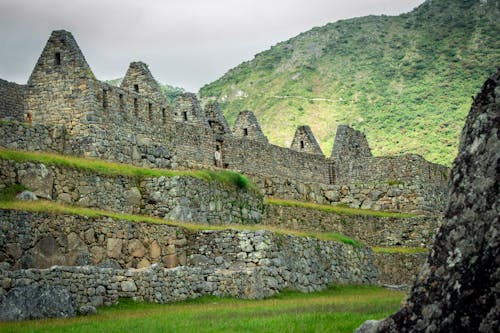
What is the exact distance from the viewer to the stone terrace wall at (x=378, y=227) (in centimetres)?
3300

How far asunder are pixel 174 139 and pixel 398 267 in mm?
10277

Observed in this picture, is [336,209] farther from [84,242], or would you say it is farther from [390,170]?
[84,242]

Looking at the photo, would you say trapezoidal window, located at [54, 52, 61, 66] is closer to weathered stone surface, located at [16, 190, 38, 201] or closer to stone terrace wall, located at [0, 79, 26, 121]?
stone terrace wall, located at [0, 79, 26, 121]

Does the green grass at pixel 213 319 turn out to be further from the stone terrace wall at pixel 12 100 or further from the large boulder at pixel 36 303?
the stone terrace wall at pixel 12 100

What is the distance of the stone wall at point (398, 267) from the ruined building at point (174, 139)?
5.69m

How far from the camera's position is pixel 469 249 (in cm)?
527

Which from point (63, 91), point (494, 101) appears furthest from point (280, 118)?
point (494, 101)

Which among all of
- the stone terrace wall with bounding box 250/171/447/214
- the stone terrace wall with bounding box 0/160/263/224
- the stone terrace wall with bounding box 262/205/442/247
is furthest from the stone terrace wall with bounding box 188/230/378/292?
A: the stone terrace wall with bounding box 250/171/447/214

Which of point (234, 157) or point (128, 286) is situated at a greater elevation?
point (234, 157)

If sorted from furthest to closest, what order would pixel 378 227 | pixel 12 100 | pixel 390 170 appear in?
pixel 390 170 → pixel 378 227 → pixel 12 100

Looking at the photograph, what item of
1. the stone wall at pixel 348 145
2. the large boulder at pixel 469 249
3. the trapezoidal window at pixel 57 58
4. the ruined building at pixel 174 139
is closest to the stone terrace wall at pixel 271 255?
the ruined building at pixel 174 139

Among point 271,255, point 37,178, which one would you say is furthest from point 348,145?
point 37,178

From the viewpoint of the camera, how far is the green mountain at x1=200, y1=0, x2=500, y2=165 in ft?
219

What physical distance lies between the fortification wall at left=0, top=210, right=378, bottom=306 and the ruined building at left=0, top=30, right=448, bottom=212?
558 cm
